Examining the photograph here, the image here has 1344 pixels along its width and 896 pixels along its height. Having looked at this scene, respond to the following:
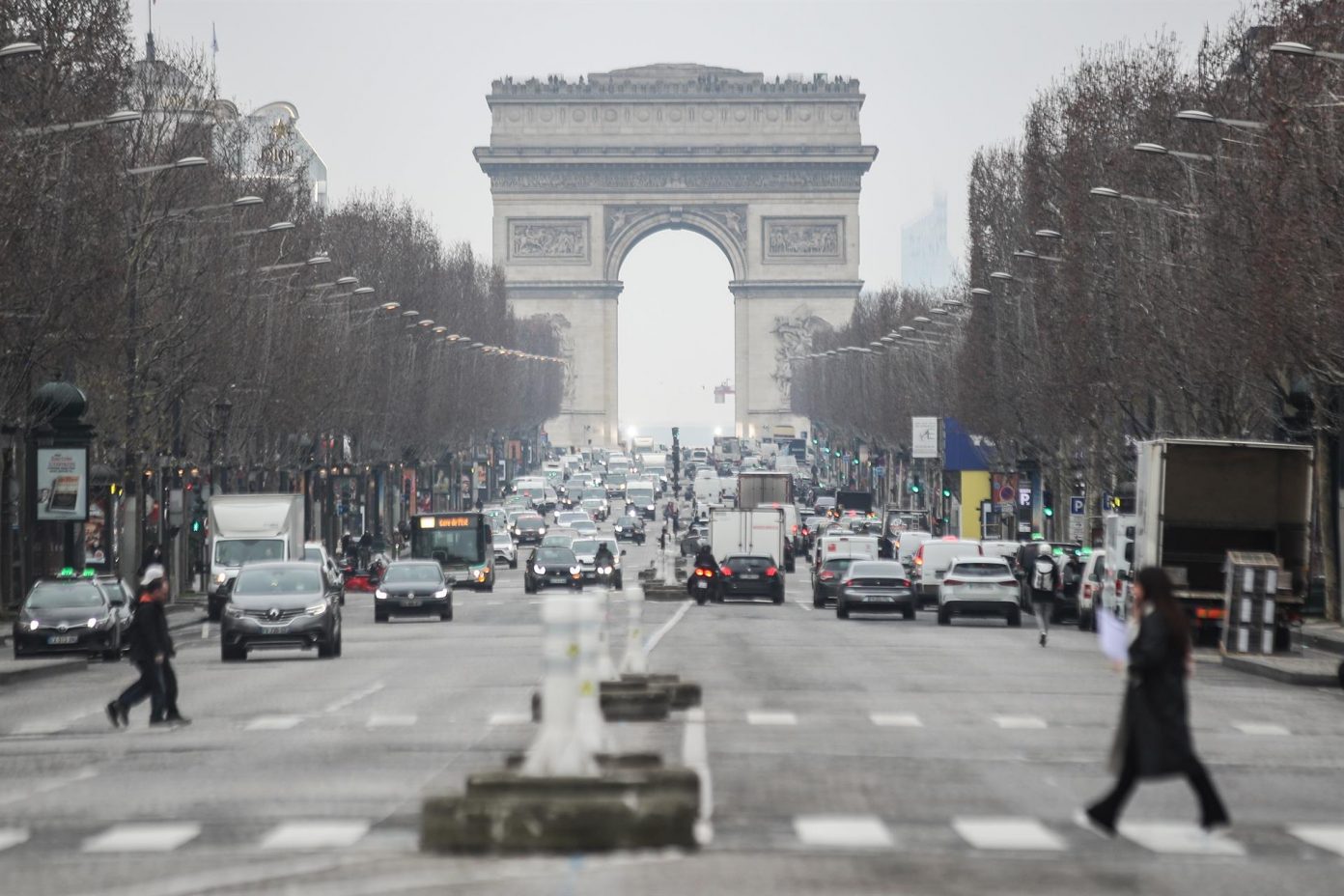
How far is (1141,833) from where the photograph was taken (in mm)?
15445

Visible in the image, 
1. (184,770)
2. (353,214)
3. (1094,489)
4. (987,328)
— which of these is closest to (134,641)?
(184,770)

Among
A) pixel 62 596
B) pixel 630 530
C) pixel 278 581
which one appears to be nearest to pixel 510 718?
pixel 278 581

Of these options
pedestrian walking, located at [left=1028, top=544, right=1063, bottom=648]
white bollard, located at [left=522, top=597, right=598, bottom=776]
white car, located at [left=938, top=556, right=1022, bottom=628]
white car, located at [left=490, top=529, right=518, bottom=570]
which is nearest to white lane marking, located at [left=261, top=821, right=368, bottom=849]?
white bollard, located at [left=522, top=597, right=598, bottom=776]

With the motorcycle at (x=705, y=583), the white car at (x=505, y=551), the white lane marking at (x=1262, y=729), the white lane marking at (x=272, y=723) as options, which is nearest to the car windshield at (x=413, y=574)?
the motorcycle at (x=705, y=583)

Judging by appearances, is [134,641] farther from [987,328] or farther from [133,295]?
[987,328]

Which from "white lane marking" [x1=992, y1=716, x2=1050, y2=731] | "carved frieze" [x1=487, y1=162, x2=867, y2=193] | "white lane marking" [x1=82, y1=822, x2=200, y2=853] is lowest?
"white lane marking" [x1=992, y1=716, x2=1050, y2=731]

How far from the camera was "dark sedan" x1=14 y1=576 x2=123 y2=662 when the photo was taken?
41094mm

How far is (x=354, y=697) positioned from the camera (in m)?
29.5

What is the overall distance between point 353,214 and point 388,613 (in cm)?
4975

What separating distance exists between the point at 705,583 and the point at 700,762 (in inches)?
1903

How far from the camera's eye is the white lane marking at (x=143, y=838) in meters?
15.0

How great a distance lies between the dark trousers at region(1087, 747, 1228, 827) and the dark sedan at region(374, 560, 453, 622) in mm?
42263

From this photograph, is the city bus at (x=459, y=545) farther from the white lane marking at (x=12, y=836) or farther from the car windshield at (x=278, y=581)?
the white lane marking at (x=12, y=836)

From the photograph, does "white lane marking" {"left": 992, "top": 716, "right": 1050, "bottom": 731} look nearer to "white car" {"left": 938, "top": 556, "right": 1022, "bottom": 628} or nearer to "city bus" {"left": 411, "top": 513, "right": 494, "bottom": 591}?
"white car" {"left": 938, "top": 556, "right": 1022, "bottom": 628}
